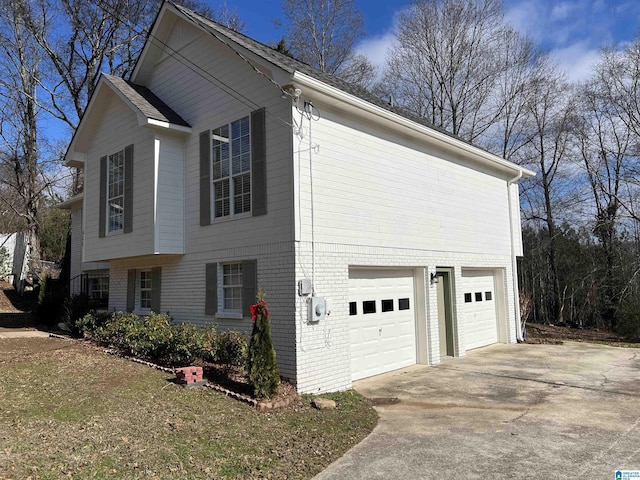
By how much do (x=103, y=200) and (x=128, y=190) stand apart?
1619 mm

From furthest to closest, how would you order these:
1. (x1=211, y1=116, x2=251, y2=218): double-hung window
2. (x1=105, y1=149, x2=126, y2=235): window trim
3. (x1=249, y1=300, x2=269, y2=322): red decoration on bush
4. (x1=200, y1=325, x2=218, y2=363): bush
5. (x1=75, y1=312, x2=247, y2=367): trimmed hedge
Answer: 1. (x1=105, y1=149, x2=126, y2=235): window trim
2. (x1=211, y1=116, x2=251, y2=218): double-hung window
3. (x1=200, y1=325, x2=218, y2=363): bush
4. (x1=75, y1=312, x2=247, y2=367): trimmed hedge
5. (x1=249, y1=300, x2=269, y2=322): red decoration on bush

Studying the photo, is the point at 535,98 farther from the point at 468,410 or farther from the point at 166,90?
the point at 468,410

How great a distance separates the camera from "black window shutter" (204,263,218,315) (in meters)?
10.1

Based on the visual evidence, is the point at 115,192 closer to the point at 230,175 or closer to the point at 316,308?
the point at 230,175

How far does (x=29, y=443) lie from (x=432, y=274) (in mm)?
8951

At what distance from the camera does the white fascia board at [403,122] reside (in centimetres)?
859

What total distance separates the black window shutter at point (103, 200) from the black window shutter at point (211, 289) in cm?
418

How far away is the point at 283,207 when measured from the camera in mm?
8734

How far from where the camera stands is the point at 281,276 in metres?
8.66

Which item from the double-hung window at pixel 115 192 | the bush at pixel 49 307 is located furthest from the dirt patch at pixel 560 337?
the bush at pixel 49 307

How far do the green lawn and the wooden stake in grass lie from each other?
425mm

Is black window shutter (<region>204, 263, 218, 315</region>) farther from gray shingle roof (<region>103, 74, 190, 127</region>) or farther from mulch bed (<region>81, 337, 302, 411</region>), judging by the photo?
gray shingle roof (<region>103, 74, 190, 127</region>)

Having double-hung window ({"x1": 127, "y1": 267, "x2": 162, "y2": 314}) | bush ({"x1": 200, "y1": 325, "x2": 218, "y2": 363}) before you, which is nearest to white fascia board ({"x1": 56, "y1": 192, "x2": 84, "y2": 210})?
double-hung window ({"x1": 127, "y1": 267, "x2": 162, "y2": 314})

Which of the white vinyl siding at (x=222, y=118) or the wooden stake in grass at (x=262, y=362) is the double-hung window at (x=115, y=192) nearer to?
the white vinyl siding at (x=222, y=118)
